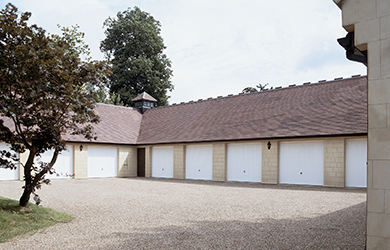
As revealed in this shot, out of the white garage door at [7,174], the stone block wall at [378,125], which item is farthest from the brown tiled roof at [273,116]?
the stone block wall at [378,125]

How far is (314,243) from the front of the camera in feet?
19.7

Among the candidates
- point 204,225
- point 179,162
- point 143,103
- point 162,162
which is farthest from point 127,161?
point 204,225

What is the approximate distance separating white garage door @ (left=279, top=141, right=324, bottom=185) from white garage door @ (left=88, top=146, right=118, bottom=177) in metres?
11.4

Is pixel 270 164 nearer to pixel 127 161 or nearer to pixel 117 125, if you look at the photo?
pixel 127 161

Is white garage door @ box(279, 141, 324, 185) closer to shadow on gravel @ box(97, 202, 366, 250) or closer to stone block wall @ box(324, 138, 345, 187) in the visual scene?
stone block wall @ box(324, 138, 345, 187)

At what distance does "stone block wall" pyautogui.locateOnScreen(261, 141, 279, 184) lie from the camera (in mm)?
18047

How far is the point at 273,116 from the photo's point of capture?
64.5 feet

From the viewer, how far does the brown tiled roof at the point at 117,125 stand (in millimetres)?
23347

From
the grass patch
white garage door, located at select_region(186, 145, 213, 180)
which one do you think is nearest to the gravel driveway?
the grass patch

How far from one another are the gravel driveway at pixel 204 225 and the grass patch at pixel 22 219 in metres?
0.27

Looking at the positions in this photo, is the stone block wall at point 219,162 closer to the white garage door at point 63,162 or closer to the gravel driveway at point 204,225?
the gravel driveway at point 204,225

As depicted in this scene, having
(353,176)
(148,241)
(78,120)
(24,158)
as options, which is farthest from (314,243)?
(24,158)

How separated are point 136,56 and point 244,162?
88.8ft

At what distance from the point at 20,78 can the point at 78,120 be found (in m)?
1.60
